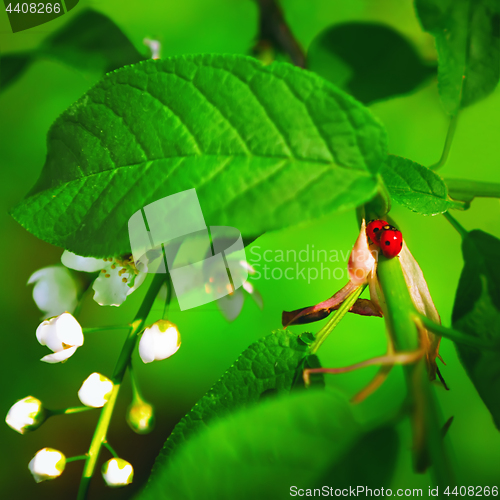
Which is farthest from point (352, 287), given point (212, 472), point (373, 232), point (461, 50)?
point (461, 50)

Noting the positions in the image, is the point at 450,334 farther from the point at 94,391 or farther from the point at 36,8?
the point at 36,8

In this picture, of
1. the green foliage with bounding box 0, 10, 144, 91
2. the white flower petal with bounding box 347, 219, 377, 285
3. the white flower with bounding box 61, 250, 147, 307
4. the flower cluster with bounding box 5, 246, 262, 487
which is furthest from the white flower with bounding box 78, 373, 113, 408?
the green foliage with bounding box 0, 10, 144, 91

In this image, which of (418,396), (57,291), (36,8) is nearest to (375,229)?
(418,396)

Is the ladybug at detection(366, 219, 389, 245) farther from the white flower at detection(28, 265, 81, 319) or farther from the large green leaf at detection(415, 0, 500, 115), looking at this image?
the white flower at detection(28, 265, 81, 319)

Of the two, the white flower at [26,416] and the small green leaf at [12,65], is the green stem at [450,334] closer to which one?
the white flower at [26,416]

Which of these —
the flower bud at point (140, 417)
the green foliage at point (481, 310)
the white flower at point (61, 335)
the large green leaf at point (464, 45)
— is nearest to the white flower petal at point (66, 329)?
the white flower at point (61, 335)

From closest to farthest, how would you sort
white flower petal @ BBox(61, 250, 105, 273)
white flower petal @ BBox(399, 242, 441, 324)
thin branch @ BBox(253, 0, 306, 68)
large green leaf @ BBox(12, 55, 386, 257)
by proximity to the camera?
large green leaf @ BBox(12, 55, 386, 257) < white flower petal @ BBox(399, 242, 441, 324) < white flower petal @ BBox(61, 250, 105, 273) < thin branch @ BBox(253, 0, 306, 68)
